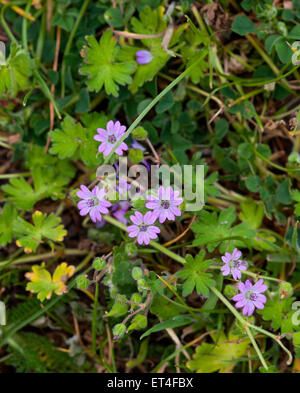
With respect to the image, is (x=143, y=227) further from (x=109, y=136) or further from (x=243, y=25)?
(x=243, y=25)

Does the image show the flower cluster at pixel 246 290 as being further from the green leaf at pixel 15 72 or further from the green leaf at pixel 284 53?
the green leaf at pixel 15 72

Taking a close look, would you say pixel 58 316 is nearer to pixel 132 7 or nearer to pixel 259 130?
pixel 259 130

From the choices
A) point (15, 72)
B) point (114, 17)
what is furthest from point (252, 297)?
point (15, 72)

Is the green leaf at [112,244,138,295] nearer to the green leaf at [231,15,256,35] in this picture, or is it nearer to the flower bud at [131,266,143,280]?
the flower bud at [131,266,143,280]

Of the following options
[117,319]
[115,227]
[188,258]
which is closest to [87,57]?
[115,227]

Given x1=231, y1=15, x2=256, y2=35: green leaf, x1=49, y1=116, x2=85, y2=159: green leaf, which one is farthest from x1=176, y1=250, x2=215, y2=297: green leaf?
x1=231, y1=15, x2=256, y2=35: green leaf

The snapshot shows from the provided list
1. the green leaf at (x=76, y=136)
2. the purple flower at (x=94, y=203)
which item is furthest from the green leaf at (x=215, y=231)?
the green leaf at (x=76, y=136)
